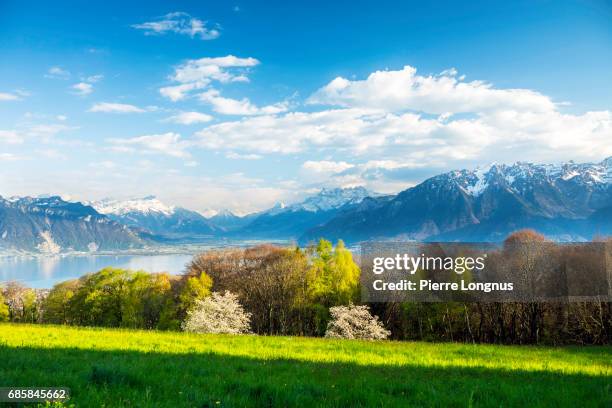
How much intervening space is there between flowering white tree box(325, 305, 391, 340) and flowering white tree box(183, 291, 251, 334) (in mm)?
10582

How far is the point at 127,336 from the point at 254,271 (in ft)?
170

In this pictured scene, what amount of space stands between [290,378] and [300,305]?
55.2 m

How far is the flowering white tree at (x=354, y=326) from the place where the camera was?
51438 millimetres

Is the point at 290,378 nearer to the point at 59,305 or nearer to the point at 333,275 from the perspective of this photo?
the point at 333,275

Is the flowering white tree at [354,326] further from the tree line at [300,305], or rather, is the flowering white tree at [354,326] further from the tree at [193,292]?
the tree at [193,292]

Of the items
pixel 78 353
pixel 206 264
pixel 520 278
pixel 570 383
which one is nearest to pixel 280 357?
pixel 78 353

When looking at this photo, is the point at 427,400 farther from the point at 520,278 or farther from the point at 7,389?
the point at 520,278

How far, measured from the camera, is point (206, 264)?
256 feet

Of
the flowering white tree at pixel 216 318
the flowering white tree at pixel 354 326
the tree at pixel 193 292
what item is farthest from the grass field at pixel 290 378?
the tree at pixel 193 292

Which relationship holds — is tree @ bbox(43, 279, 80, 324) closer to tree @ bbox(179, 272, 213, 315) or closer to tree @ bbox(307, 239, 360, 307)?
tree @ bbox(179, 272, 213, 315)

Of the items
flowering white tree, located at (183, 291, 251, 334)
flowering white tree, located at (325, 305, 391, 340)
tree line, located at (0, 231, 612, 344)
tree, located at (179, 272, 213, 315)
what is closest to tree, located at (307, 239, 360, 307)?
tree line, located at (0, 231, 612, 344)

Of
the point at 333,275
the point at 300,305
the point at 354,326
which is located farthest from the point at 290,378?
the point at 300,305

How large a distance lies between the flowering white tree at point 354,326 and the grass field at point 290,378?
115 ft

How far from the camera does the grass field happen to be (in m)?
7.88
